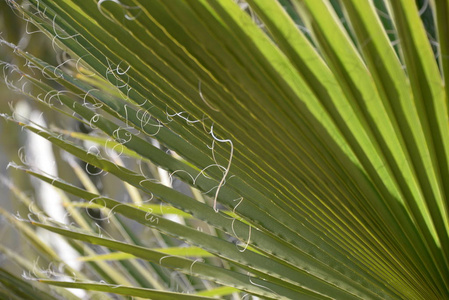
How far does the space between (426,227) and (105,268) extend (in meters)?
0.73

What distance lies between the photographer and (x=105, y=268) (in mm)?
1061

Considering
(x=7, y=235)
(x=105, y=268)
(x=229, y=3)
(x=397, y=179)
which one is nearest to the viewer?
(x=229, y=3)

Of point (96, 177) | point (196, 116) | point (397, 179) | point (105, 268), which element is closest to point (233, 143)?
point (196, 116)

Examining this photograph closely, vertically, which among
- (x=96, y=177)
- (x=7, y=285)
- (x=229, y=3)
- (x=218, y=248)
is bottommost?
(x=7, y=285)

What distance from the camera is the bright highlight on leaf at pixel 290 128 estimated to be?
0.37 metres

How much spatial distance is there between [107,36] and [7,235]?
5.08 ft

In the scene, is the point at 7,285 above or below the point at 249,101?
below

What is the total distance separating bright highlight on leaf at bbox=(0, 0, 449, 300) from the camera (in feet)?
1.22

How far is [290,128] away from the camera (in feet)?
1.47

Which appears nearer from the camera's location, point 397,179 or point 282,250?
point 397,179

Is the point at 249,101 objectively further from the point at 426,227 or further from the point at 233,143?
the point at 426,227

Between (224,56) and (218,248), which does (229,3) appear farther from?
(218,248)

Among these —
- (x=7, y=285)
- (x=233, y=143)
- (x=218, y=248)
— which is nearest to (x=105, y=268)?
(x=7, y=285)

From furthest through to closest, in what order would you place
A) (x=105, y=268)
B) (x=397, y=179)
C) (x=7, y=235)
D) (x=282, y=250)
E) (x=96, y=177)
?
(x=96, y=177)
(x=7, y=235)
(x=105, y=268)
(x=282, y=250)
(x=397, y=179)
